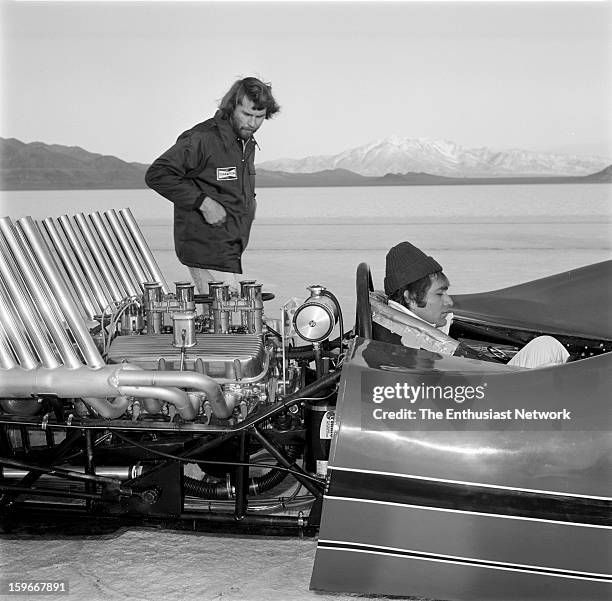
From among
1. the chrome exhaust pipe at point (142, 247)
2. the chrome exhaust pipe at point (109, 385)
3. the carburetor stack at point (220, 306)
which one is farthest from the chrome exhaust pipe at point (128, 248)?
the chrome exhaust pipe at point (109, 385)

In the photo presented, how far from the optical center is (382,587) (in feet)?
9.97

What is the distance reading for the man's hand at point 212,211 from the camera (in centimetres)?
525

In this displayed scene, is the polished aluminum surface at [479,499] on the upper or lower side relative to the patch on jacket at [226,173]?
lower

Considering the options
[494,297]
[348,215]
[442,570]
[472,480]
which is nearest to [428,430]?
[472,480]

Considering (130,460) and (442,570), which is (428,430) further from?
(130,460)

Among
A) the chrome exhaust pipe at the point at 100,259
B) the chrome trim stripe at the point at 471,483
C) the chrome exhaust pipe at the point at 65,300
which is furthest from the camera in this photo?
the chrome exhaust pipe at the point at 100,259

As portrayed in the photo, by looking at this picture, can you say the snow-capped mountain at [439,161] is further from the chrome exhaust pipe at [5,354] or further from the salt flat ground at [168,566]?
the chrome exhaust pipe at [5,354]

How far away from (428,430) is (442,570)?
48 cm

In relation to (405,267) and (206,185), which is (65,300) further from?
(206,185)

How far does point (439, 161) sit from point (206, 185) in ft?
32.5

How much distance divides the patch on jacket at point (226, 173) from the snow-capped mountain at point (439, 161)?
886 centimetres

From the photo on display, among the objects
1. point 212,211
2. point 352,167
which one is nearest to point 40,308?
point 212,211

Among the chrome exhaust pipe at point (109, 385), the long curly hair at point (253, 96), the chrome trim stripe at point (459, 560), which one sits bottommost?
the chrome trim stripe at point (459, 560)

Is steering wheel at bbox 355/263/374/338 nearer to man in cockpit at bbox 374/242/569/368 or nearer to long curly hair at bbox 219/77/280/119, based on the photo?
man in cockpit at bbox 374/242/569/368
